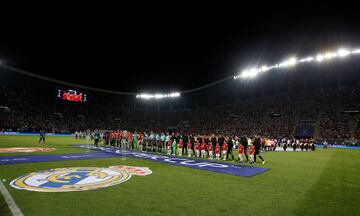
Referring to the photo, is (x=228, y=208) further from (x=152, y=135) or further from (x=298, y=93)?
(x=298, y=93)

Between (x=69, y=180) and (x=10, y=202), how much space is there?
2561 millimetres

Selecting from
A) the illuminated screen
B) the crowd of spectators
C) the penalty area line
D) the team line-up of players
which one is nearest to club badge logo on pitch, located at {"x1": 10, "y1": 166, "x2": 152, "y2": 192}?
the penalty area line

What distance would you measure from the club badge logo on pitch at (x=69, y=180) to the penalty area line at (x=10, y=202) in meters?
0.39

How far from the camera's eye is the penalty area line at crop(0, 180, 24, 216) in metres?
4.85

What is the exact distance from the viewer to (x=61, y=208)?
5.22 m

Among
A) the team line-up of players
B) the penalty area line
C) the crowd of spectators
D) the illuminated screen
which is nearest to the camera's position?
the penalty area line

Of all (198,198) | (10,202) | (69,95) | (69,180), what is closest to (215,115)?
(69,95)

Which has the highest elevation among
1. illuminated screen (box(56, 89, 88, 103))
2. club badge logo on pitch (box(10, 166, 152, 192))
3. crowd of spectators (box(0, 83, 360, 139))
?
illuminated screen (box(56, 89, 88, 103))

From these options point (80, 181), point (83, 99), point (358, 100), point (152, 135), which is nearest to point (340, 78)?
point (358, 100)

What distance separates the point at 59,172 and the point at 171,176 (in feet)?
16.2

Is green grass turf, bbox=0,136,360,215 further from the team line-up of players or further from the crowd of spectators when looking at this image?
the crowd of spectators

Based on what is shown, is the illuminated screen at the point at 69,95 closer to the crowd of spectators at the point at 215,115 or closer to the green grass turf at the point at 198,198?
the crowd of spectators at the point at 215,115

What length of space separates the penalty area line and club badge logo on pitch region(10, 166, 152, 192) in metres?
0.39

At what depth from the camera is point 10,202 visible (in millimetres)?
5496
